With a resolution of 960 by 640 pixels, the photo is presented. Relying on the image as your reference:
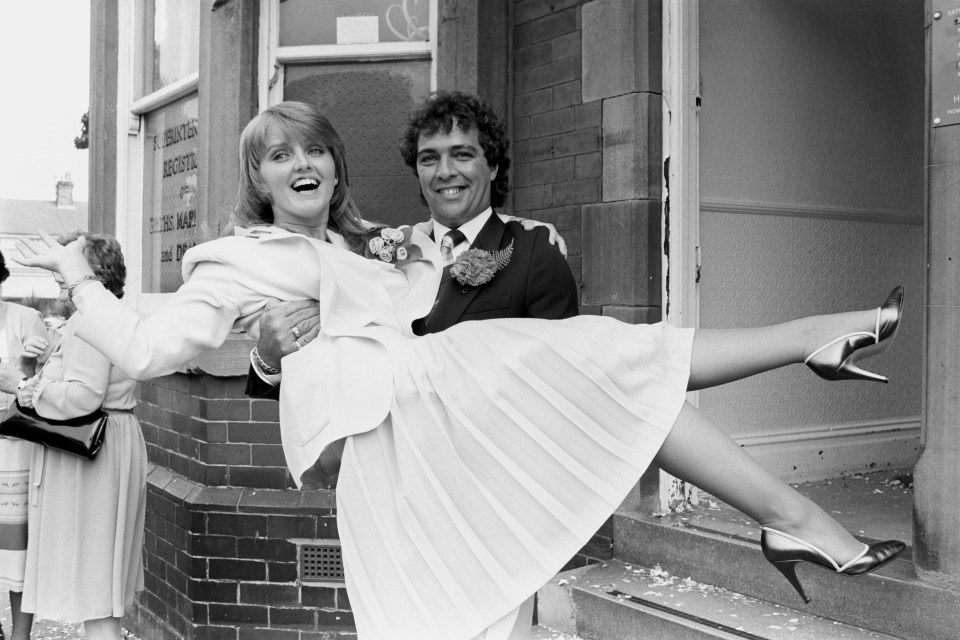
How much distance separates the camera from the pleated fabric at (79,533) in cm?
423

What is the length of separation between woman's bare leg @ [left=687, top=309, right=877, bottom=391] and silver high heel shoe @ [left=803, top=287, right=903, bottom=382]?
1 centimetres

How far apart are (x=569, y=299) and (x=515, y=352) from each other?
2.83ft

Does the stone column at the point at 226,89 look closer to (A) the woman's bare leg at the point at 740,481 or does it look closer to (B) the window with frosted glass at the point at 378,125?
(B) the window with frosted glass at the point at 378,125

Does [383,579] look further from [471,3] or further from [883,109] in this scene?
[883,109]

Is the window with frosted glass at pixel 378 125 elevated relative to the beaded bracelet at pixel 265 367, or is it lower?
elevated

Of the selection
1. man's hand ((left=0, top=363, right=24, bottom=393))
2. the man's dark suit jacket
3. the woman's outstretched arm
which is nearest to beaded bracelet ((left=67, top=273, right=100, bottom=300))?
the woman's outstretched arm

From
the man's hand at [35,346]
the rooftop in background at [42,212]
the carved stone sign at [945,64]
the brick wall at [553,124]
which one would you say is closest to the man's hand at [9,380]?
the man's hand at [35,346]

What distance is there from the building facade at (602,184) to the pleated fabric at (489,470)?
213cm

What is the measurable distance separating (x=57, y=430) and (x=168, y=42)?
3078 mm

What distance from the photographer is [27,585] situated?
4.30 m

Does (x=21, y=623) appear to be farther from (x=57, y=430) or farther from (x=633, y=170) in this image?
(x=633, y=170)

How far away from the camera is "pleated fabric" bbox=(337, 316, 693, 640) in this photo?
2285mm

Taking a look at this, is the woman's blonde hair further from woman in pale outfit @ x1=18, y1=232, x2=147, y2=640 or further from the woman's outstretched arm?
woman in pale outfit @ x1=18, y1=232, x2=147, y2=640

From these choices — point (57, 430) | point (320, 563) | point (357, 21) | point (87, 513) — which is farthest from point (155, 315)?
point (357, 21)
